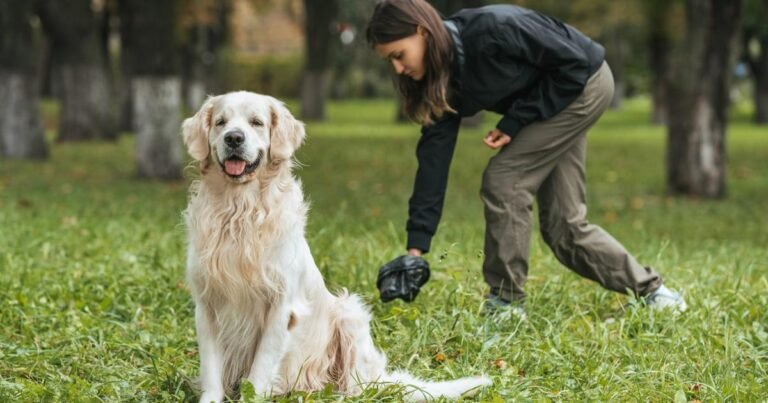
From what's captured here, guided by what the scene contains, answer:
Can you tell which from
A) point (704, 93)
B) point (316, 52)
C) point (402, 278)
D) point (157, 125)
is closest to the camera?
point (402, 278)

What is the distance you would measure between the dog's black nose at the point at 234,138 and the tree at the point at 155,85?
8.53 meters

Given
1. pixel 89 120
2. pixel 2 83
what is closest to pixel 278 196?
pixel 2 83

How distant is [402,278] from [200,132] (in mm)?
1208

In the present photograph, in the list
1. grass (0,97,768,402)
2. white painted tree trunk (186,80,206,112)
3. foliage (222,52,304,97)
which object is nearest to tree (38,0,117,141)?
white painted tree trunk (186,80,206,112)

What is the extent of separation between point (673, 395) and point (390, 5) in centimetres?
212

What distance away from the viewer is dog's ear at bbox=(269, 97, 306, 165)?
4004mm

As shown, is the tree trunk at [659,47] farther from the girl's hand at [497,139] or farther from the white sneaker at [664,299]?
the girl's hand at [497,139]

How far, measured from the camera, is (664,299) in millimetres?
5422

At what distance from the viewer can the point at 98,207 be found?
9.80m

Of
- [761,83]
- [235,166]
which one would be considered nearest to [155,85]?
[235,166]

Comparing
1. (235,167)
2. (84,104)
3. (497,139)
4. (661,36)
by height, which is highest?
(235,167)

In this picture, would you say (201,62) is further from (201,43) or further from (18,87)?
(18,87)

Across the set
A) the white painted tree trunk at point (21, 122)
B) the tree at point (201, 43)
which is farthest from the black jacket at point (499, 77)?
the tree at point (201, 43)

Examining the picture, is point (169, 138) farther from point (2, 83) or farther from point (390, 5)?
point (390, 5)
